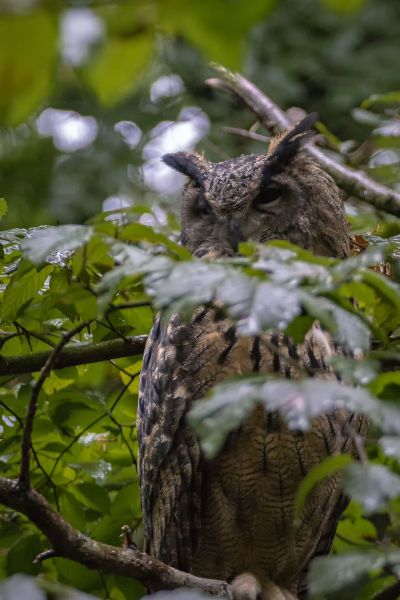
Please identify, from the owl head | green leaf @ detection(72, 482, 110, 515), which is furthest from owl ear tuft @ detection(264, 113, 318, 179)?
green leaf @ detection(72, 482, 110, 515)

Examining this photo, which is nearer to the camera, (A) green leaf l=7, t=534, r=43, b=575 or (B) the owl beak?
(A) green leaf l=7, t=534, r=43, b=575

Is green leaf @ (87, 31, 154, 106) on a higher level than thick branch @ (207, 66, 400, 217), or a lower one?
higher

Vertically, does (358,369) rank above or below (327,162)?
above

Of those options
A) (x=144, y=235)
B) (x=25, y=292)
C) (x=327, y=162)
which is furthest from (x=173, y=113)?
(x=144, y=235)

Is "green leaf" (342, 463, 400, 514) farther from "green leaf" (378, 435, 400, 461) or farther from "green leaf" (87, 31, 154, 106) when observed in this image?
"green leaf" (87, 31, 154, 106)

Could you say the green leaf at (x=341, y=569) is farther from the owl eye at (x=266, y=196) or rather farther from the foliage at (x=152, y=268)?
the owl eye at (x=266, y=196)

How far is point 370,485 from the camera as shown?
97cm

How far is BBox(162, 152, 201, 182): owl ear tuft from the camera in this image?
2.85 m

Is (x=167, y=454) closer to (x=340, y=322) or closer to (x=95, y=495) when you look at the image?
(x=95, y=495)

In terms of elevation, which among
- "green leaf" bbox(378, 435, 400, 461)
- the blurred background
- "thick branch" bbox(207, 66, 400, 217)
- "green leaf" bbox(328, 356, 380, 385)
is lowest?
the blurred background

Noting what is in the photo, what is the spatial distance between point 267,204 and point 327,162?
0.22m

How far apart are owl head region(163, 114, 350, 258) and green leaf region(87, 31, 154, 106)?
1859 mm

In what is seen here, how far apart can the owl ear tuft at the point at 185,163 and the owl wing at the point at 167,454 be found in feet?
1.94

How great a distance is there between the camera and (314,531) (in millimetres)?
2576
